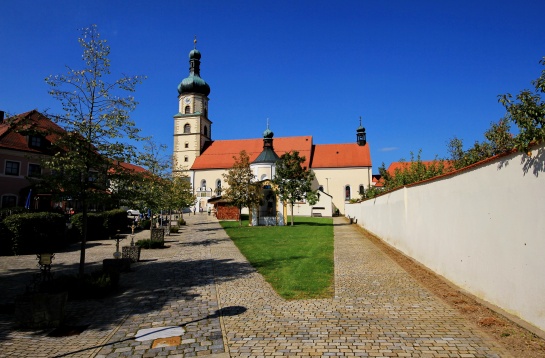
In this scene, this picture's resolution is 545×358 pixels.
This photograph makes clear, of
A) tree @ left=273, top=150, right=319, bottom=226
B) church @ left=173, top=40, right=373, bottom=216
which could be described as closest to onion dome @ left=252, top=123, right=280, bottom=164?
church @ left=173, top=40, right=373, bottom=216

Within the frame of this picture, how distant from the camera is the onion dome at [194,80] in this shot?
6222cm

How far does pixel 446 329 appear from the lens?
5.82 metres

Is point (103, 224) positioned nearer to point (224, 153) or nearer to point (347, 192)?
point (224, 153)

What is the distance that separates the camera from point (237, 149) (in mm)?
64750

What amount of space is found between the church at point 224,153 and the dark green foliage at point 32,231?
1633 inches

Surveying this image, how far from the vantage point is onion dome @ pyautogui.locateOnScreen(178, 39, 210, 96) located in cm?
6222

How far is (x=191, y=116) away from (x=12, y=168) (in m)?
35.9

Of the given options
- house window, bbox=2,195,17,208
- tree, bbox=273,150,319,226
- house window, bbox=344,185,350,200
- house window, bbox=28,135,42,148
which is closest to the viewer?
house window, bbox=2,195,17,208

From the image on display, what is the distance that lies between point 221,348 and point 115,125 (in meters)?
7.21

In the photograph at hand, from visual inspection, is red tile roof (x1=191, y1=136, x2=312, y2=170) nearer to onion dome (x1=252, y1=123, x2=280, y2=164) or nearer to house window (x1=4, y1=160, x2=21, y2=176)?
onion dome (x1=252, y1=123, x2=280, y2=164)

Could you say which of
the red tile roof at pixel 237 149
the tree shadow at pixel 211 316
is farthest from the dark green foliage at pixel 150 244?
the red tile roof at pixel 237 149

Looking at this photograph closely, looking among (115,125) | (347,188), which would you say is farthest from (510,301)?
(347,188)

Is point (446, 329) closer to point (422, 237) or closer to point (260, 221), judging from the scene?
point (422, 237)

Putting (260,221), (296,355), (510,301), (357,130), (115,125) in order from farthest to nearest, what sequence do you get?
(357,130)
(260,221)
(115,125)
(510,301)
(296,355)
